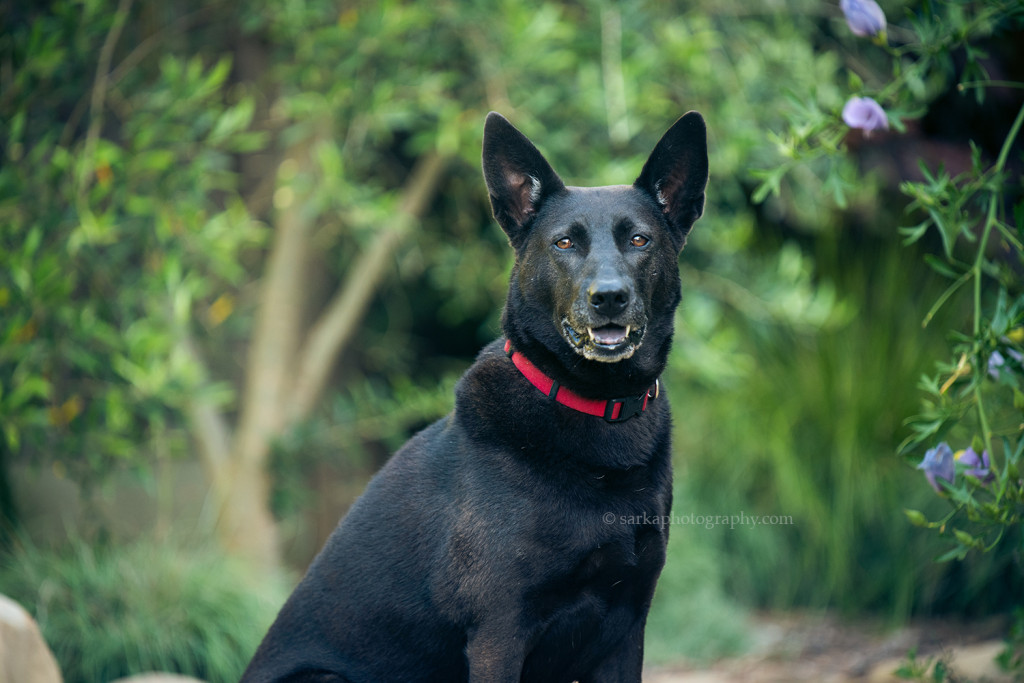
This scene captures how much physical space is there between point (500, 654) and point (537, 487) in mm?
351

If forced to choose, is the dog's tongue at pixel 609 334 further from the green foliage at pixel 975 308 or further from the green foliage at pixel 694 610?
the green foliage at pixel 694 610

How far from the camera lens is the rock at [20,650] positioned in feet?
7.51

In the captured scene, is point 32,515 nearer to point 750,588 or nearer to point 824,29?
point 750,588

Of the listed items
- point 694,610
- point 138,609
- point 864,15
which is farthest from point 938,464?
point 138,609

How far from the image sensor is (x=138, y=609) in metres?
3.32

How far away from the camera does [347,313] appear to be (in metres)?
4.86

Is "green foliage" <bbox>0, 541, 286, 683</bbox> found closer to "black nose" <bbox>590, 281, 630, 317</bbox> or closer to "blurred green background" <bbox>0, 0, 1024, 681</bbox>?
"blurred green background" <bbox>0, 0, 1024, 681</bbox>

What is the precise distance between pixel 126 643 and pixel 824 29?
5.11 meters

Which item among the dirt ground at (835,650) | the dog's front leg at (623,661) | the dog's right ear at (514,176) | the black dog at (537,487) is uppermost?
the dog's right ear at (514,176)

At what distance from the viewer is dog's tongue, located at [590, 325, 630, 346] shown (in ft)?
6.39

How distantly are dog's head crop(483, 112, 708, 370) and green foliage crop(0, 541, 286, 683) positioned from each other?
197 centimetres

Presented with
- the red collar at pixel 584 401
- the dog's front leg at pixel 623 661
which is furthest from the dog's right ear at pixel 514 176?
the dog's front leg at pixel 623 661

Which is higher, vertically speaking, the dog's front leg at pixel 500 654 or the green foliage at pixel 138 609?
the dog's front leg at pixel 500 654

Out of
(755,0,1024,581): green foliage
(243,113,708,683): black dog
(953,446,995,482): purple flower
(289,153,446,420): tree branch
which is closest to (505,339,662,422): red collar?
(243,113,708,683): black dog
